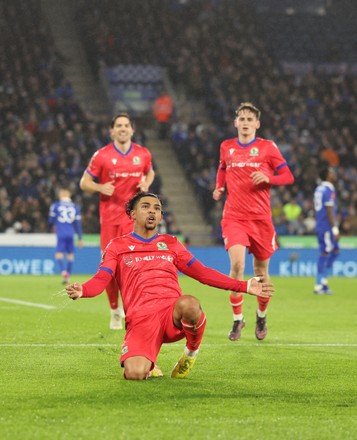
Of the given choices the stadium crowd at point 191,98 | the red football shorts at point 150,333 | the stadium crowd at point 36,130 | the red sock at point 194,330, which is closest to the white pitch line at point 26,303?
the red football shorts at point 150,333

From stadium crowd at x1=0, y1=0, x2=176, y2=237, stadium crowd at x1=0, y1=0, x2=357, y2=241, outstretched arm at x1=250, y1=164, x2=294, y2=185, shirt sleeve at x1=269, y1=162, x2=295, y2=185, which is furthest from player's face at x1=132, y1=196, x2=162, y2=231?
stadium crowd at x1=0, y1=0, x2=357, y2=241

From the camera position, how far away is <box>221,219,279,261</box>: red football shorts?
10977mm

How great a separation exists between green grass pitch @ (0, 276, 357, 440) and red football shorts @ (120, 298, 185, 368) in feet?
0.72

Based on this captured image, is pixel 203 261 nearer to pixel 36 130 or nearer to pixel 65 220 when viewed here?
pixel 65 220

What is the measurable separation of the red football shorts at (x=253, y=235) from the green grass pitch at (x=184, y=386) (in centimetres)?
94

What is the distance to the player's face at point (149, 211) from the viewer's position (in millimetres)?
7691

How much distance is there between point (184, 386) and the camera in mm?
7270

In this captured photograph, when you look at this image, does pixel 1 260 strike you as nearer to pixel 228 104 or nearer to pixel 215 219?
pixel 215 219

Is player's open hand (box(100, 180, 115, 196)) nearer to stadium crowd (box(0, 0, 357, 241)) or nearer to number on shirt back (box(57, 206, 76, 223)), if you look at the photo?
number on shirt back (box(57, 206, 76, 223))

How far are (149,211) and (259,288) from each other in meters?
1.06

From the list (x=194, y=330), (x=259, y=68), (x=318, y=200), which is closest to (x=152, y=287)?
(x=194, y=330)

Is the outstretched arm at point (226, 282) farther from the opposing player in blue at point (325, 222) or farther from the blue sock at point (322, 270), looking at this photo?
the blue sock at point (322, 270)

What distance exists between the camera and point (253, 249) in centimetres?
1117

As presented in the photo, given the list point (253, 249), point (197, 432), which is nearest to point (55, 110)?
point (253, 249)
